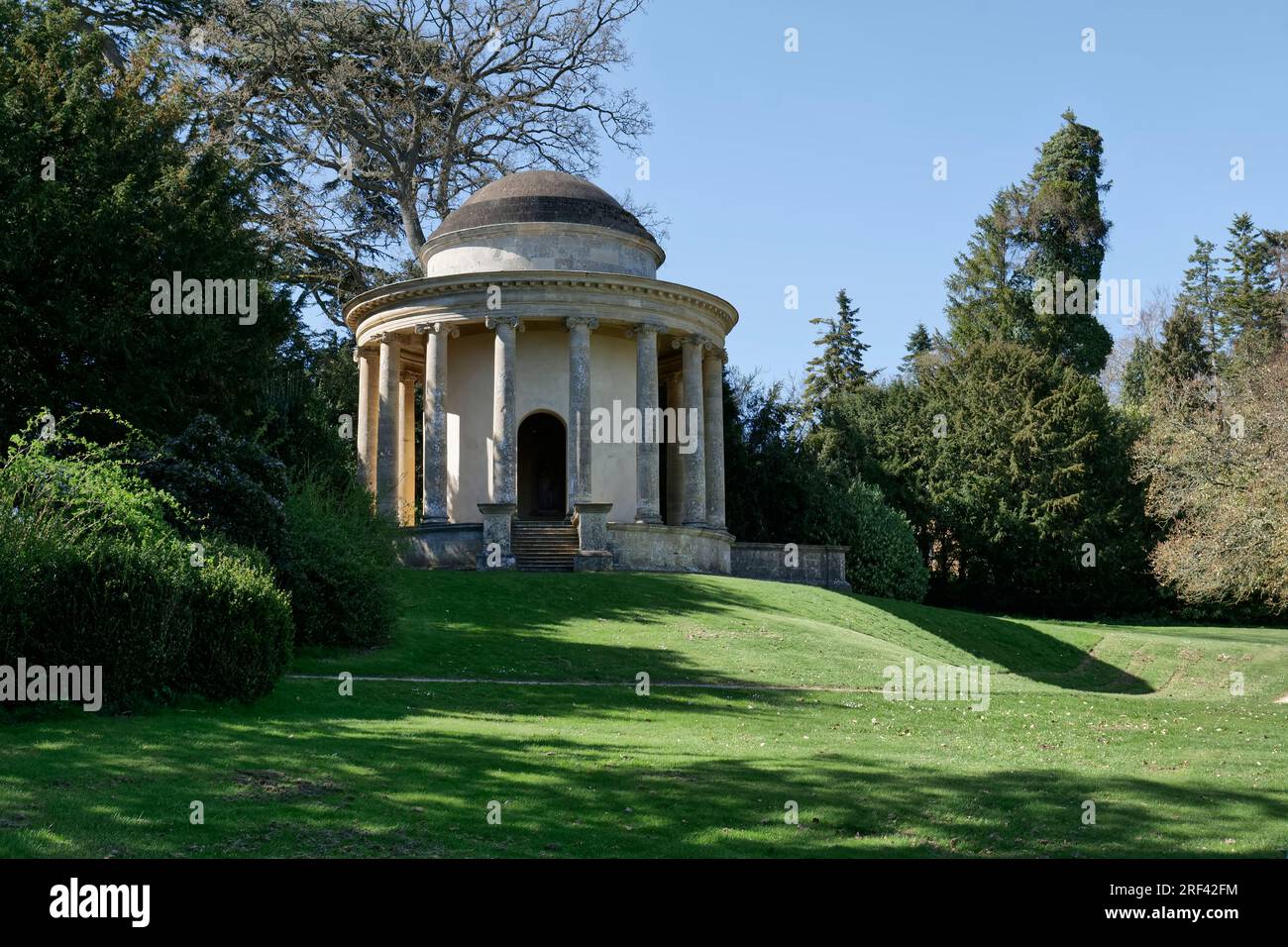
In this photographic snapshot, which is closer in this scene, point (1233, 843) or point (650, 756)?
point (1233, 843)

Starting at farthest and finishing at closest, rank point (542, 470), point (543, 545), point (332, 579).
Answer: point (542, 470), point (543, 545), point (332, 579)

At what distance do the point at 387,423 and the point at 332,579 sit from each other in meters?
16.4

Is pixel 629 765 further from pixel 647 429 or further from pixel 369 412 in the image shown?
pixel 369 412

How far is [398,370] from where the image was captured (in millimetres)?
36562

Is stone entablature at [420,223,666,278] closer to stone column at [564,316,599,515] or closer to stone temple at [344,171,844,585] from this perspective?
stone temple at [344,171,844,585]

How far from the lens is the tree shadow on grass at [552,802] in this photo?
28.5ft

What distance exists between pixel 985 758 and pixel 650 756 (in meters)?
3.76

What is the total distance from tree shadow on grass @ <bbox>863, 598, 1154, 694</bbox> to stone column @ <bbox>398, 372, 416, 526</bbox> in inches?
558

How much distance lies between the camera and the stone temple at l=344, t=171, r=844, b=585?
3362 centimetres

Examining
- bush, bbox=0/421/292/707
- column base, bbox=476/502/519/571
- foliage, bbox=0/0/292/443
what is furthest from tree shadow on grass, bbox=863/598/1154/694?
bush, bbox=0/421/292/707

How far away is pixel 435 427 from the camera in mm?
34562

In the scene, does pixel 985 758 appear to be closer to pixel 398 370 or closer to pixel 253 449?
pixel 253 449
